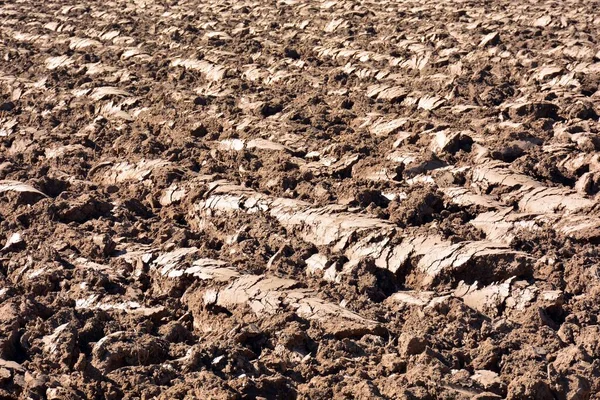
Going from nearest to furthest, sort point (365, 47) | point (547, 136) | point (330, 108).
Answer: point (547, 136) → point (330, 108) → point (365, 47)

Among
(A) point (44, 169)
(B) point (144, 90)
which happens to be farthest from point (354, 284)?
(B) point (144, 90)

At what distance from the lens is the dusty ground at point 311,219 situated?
18.0 ft

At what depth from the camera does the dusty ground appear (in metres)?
5.49

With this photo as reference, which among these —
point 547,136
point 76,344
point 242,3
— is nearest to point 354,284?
point 76,344

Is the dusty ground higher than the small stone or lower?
lower

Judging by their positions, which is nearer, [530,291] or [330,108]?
[530,291]

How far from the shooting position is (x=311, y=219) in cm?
738

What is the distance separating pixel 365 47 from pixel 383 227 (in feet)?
20.2

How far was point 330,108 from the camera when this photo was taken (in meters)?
10.3

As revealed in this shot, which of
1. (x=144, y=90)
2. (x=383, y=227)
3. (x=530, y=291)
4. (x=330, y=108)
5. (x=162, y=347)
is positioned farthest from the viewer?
(x=144, y=90)

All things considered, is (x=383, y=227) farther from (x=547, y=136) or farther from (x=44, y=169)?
(x=44, y=169)

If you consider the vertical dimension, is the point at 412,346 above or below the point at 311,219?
above

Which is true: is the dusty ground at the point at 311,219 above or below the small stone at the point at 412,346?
below

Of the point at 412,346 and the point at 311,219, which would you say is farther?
the point at 311,219
